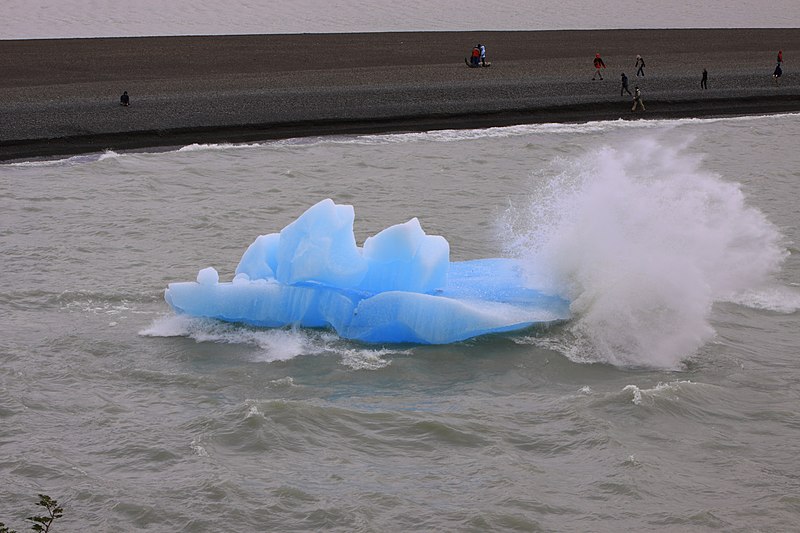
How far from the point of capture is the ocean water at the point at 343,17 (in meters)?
51.8

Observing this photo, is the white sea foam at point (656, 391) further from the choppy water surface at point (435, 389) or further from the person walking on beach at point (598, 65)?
the person walking on beach at point (598, 65)

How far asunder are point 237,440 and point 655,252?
6756 millimetres

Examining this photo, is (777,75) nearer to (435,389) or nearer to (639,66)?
(639,66)

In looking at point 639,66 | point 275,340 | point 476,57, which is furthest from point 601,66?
point 275,340

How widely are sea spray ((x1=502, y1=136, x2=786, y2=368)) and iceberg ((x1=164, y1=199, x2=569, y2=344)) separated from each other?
664 millimetres

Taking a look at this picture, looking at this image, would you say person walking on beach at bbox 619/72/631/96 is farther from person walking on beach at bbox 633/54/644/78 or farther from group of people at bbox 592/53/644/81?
person walking on beach at bbox 633/54/644/78

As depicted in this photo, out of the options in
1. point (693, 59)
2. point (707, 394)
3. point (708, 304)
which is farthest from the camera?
point (693, 59)

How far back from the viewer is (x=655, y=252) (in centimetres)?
1596

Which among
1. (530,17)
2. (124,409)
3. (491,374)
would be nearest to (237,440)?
(124,409)

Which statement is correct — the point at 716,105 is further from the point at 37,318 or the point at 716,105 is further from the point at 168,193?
the point at 37,318

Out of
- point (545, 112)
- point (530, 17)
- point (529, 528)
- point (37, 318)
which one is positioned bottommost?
point (529, 528)

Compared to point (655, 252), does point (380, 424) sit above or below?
below

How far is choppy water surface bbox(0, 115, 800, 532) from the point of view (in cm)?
1138

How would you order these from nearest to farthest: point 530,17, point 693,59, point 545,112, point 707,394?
point 707,394 < point 545,112 < point 693,59 < point 530,17
